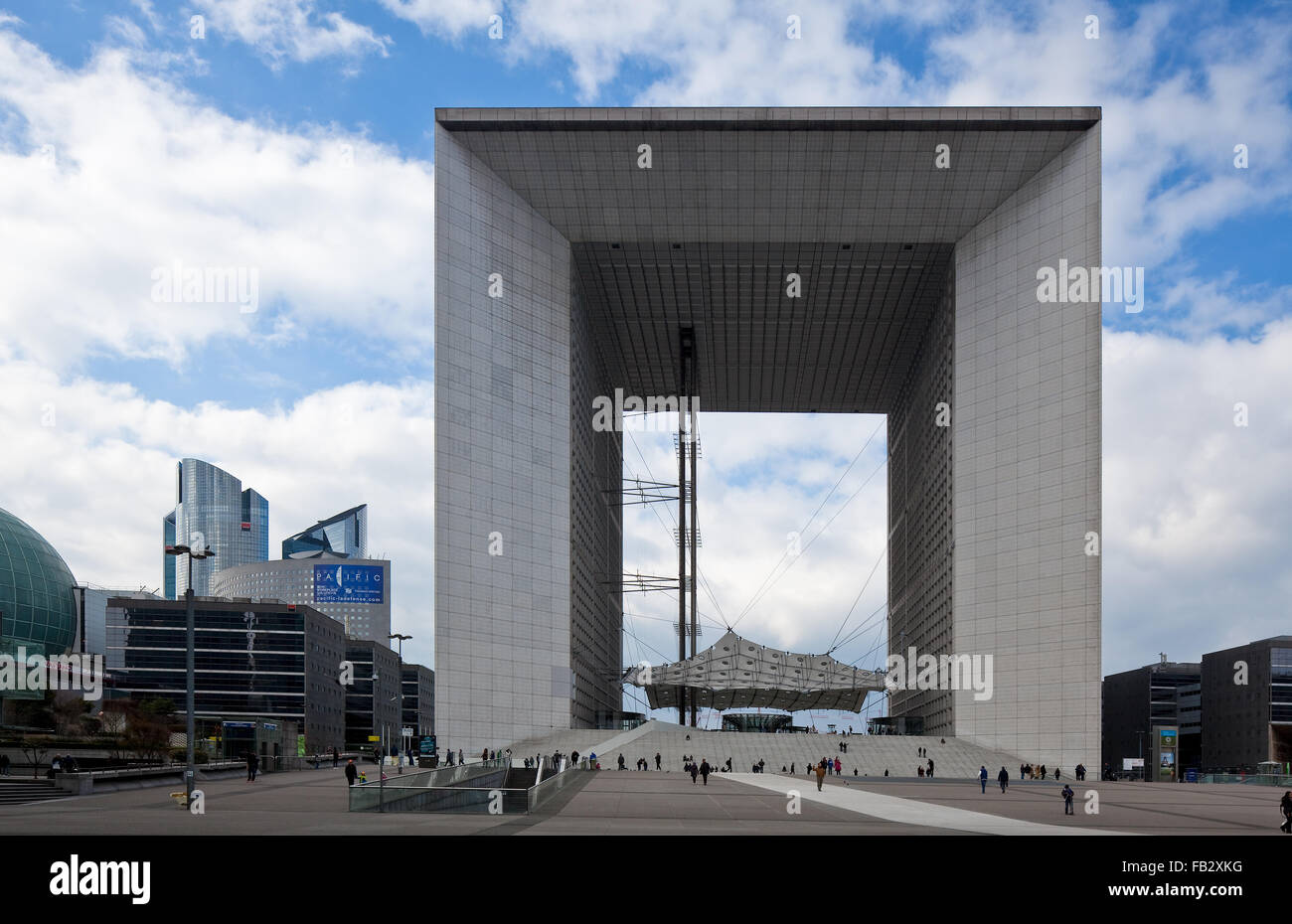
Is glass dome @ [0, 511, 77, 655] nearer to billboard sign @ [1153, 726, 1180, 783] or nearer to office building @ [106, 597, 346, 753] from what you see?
office building @ [106, 597, 346, 753]

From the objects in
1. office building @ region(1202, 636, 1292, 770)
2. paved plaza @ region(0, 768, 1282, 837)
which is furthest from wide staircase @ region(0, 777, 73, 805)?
office building @ region(1202, 636, 1292, 770)

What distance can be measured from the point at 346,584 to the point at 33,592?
8076cm

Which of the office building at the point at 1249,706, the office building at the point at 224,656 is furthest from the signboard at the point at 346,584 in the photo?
the office building at the point at 1249,706

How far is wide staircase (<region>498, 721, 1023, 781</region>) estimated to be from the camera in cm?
6088

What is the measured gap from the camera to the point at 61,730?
215 ft

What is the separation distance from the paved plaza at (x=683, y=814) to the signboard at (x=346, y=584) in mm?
118010

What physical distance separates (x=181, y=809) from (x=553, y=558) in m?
39.5

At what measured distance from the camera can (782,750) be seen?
6322cm

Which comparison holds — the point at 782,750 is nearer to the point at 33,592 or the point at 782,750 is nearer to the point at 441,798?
the point at 441,798

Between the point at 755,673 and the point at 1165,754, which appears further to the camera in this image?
the point at 755,673

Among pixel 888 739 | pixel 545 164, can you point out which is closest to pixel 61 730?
pixel 545 164

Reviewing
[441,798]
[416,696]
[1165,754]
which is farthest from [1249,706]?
[441,798]

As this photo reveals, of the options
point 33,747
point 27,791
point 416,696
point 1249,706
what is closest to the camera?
point 27,791

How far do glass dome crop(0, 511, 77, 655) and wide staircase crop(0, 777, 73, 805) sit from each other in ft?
137
